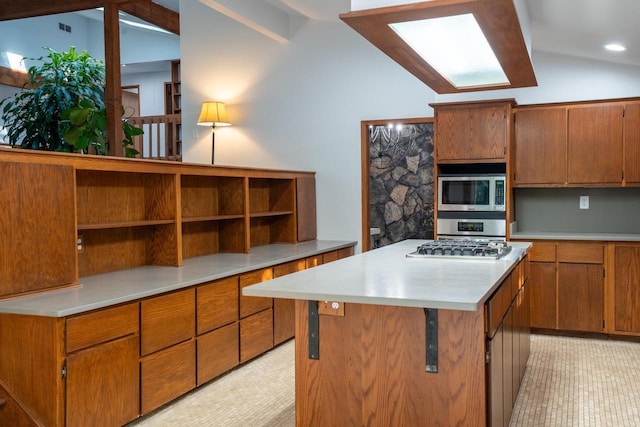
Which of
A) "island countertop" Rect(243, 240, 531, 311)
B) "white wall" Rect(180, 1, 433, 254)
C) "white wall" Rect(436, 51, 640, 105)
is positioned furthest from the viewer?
"white wall" Rect(180, 1, 433, 254)

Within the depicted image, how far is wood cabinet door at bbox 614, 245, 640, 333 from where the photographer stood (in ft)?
15.6

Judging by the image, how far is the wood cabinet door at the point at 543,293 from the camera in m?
4.99

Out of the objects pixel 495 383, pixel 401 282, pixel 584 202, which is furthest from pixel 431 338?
pixel 584 202

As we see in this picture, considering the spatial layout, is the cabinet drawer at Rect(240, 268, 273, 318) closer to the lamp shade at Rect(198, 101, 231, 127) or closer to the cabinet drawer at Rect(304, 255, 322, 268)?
the cabinet drawer at Rect(304, 255, 322, 268)

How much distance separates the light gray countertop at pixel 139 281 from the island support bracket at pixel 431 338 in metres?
1.56

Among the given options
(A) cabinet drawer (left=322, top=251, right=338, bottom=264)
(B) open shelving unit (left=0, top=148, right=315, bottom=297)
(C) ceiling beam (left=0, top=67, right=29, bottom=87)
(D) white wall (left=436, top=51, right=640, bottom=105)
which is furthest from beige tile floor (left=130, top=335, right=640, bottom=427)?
(C) ceiling beam (left=0, top=67, right=29, bottom=87)

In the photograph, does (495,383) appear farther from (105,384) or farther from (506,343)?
(105,384)

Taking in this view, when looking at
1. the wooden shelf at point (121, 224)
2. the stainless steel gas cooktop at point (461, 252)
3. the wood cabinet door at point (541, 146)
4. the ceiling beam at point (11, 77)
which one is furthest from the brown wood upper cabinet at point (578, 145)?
the ceiling beam at point (11, 77)

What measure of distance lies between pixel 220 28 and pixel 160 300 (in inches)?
166

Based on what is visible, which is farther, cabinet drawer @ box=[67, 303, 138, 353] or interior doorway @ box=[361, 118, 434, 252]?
interior doorway @ box=[361, 118, 434, 252]

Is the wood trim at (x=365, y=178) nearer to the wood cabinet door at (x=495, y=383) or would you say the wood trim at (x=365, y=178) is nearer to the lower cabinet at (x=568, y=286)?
the lower cabinet at (x=568, y=286)

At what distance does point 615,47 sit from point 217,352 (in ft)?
11.7

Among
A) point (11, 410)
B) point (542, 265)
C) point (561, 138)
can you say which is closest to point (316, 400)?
point (11, 410)

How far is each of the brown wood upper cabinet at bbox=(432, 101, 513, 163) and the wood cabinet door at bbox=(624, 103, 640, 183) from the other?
0.92m
